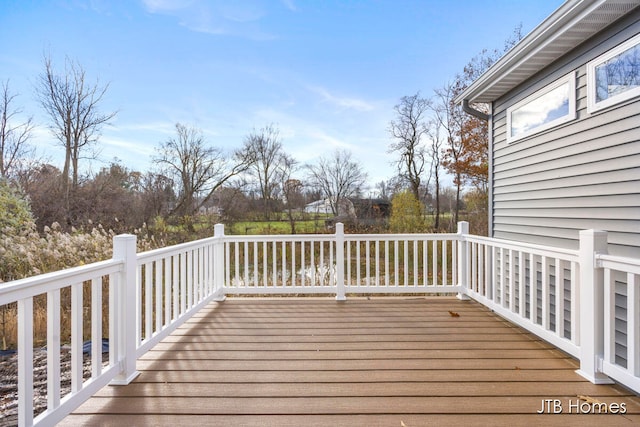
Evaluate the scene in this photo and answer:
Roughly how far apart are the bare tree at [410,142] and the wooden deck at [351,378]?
374 inches

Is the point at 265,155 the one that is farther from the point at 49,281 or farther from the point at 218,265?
the point at 49,281

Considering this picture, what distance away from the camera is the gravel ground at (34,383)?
87.4 inches

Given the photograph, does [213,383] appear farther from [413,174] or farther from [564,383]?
[413,174]

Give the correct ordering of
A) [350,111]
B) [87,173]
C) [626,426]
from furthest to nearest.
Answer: [350,111]
[87,173]
[626,426]

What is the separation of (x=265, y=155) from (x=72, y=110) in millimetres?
5906

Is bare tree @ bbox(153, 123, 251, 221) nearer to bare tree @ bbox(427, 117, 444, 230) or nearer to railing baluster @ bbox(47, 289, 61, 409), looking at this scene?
bare tree @ bbox(427, 117, 444, 230)

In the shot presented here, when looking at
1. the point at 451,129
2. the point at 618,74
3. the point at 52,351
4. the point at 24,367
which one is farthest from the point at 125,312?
the point at 451,129

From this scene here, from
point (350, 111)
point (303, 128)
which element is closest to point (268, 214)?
point (303, 128)

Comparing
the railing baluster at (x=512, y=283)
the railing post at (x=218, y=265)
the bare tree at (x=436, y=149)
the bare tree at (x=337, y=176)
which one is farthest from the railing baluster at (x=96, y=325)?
the bare tree at (x=436, y=149)

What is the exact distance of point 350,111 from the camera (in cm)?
1219

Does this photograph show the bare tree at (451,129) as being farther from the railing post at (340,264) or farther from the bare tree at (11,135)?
the bare tree at (11,135)

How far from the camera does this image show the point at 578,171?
10.2 ft

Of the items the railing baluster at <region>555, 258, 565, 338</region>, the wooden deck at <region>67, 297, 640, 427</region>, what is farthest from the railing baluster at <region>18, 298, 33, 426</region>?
the railing baluster at <region>555, 258, 565, 338</region>

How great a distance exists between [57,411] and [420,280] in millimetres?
6356
